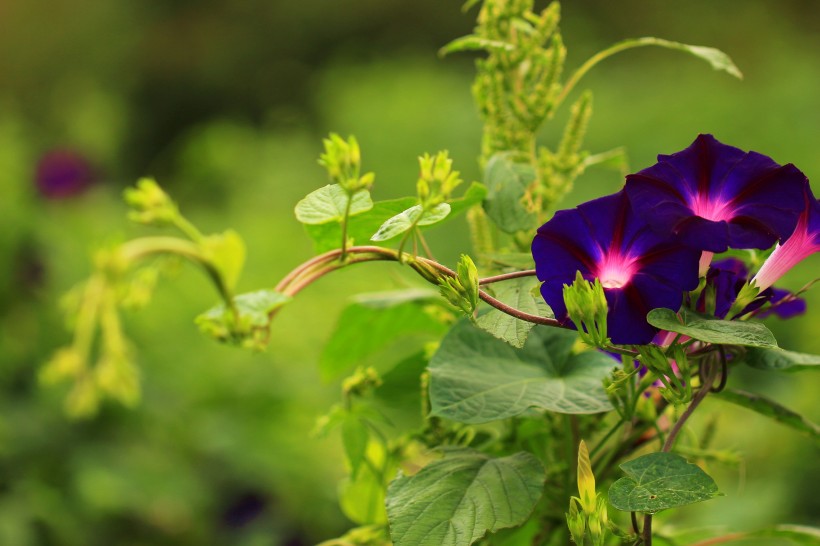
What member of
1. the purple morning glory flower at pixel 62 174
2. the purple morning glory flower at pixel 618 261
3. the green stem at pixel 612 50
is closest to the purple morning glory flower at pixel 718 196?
the purple morning glory flower at pixel 618 261

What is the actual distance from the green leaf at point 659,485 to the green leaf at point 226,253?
18 cm

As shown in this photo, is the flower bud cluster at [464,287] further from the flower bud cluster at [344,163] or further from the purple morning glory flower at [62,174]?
the purple morning glory flower at [62,174]

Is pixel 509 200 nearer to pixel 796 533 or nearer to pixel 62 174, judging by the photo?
pixel 796 533

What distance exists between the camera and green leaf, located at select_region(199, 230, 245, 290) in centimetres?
36

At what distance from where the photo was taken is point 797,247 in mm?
388

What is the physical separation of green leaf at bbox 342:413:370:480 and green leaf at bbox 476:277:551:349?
151 mm

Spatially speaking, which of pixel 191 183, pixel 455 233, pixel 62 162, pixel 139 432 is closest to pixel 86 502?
pixel 139 432

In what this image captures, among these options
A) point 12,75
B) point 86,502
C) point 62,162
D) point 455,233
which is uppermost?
point 12,75

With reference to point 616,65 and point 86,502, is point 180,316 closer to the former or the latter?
point 86,502

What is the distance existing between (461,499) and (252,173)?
2.41 meters

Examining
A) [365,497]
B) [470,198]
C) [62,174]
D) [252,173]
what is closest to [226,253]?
[470,198]

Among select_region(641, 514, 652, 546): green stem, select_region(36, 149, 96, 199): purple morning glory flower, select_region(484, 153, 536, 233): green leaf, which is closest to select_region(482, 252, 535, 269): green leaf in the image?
select_region(484, 153, 536, 233): green leaf

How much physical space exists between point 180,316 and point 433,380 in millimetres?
1391

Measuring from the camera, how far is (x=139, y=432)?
1.46 meters
